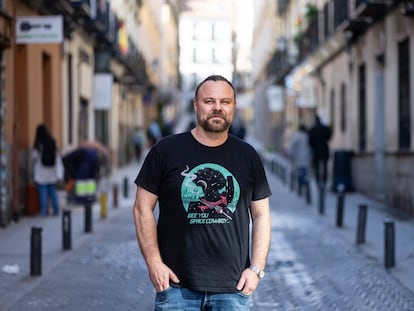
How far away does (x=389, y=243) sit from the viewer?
31.2ft

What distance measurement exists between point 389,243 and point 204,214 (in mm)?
6018

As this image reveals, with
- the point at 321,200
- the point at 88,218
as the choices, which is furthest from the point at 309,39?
the point at 88,218

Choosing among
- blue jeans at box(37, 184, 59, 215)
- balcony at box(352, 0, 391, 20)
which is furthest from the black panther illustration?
balcony at box(352, 0, 391, 20)

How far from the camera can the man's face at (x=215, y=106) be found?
395 centimetres

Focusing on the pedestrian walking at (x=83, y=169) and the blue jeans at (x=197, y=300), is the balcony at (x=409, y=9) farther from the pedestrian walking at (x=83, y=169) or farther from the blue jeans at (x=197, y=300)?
the blue jeans at (x=197, y=300)

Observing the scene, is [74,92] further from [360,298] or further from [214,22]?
[214,22]

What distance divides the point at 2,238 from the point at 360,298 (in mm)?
6165

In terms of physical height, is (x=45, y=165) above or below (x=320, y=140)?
below

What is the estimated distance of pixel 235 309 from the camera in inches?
152

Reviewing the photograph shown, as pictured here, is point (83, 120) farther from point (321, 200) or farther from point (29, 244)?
point (29, 244)

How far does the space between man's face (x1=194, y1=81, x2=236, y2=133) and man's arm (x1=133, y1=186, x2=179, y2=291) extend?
16.9 inches

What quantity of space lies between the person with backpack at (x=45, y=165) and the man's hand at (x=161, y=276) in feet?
38.8

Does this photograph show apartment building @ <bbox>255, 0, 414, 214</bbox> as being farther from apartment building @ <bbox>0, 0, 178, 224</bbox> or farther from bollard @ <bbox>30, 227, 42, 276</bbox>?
bollard @ <bbox>30, 227, 42, 276</bbox>

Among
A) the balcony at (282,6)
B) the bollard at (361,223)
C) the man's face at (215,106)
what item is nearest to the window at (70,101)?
the bollard at (361,223)
